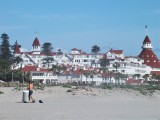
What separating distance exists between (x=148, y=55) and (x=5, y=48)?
49.8m

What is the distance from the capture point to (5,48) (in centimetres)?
10812

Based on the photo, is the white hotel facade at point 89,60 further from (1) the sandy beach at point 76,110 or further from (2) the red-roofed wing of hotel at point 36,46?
(1) the sandy beach at point 76,110

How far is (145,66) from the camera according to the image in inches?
5118

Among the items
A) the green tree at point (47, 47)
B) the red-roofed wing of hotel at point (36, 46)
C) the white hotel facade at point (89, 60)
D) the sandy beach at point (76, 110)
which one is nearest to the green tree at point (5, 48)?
the white hotel facade at point (89, 60)

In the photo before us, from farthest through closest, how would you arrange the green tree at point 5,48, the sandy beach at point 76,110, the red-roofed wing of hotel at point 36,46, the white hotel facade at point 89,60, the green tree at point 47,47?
the green tree at point 47,47
the red-roofed wing of hotel at point 36,46
the white hotel facade at point 89,60
the green tree at point 5,48
the sandy beach at point 76,110

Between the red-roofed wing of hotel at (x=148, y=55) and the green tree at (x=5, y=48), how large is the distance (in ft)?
151

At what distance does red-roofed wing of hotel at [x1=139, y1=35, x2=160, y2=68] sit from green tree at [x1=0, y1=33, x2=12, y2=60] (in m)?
46.0

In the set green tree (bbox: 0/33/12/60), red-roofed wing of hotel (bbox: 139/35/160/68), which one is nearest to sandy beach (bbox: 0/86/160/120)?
green tree (bbox: 0/33/12/60)

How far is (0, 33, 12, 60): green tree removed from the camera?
105531 millimetres

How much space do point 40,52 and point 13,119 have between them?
127 m

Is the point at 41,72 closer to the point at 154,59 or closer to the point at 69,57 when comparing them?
the point at 69,57

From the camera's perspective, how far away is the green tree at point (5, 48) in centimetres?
10553

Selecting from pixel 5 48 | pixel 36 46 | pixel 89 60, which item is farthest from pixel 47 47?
pixel 5 48

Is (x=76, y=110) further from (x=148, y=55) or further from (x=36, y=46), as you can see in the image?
(x=148, y=55)
